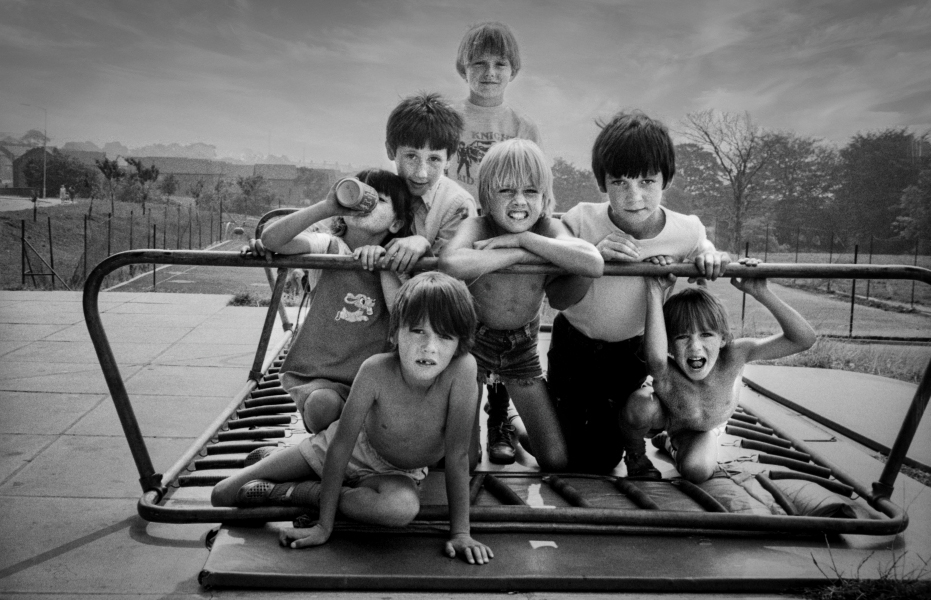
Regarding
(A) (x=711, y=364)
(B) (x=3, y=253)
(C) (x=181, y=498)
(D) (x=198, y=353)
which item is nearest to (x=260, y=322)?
(D) (x=198, y=353)

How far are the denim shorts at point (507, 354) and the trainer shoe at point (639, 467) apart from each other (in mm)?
467

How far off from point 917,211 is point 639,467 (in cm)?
1493

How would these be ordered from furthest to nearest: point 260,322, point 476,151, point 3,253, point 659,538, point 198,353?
point 3,253 → point 260,322 → point 198,353 → point 476,151 → point 659,538

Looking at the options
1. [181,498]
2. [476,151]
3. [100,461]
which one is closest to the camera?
[181,498]

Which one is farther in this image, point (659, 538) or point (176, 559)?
point (659, 538)

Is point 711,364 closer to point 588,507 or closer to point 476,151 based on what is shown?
point 588,507

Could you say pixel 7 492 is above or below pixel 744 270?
below

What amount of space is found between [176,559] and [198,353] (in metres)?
3.23

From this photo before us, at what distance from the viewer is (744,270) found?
2340 mm

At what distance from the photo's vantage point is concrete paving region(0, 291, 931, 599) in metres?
1.96

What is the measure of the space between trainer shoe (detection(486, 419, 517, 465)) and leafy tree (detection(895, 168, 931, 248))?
14504 mm

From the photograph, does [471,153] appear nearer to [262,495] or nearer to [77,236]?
[262,495]

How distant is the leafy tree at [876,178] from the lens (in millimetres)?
15797

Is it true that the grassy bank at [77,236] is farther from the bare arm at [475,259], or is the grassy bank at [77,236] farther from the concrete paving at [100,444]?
the bare arm at [475,259]
